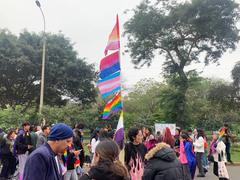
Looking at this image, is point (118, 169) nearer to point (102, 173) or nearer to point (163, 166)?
point (102, 173)

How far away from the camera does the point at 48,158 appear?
3.29m

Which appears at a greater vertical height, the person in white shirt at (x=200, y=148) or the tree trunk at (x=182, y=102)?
the tree trunk at (x=182, y=102)

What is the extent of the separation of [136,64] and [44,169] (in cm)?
3096

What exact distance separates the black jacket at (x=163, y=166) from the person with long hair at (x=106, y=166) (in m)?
0.96

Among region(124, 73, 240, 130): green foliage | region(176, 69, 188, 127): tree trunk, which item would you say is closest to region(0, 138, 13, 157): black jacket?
region(124, 73, 240, 130): green foliage

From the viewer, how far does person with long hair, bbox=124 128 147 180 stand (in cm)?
670

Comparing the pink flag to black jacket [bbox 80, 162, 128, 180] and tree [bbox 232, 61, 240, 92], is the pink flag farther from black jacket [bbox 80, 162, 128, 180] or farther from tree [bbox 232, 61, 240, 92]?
tree [bbox 232, 61, 240, 92]

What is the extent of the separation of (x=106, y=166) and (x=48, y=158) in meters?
0.54

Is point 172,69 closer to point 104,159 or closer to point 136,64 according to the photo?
point 136,64

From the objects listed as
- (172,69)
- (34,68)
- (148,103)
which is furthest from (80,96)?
(148,103)

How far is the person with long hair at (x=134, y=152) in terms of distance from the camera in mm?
6703

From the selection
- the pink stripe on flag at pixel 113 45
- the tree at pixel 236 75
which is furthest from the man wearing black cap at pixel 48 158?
the tree at pixel 236 75

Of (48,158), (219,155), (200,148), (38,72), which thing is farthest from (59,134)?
(38,72)

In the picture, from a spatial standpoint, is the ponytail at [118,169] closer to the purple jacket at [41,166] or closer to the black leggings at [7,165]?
the purple jacket at [41,166]
